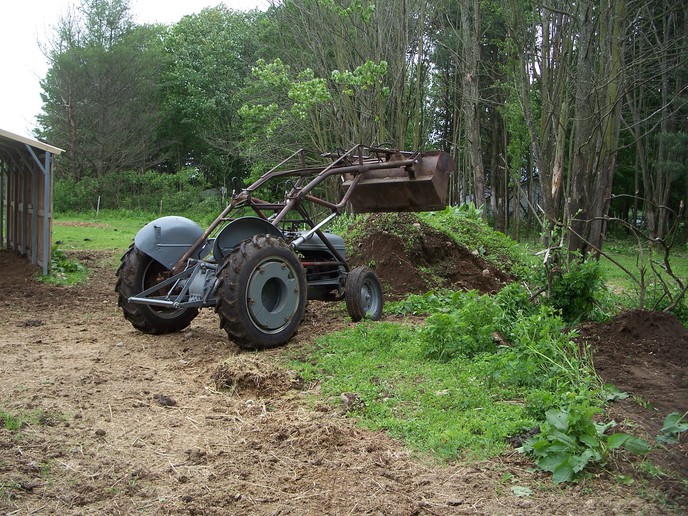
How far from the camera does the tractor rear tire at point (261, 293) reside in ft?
21.5

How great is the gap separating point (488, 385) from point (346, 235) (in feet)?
21.5

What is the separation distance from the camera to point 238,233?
7340 mm

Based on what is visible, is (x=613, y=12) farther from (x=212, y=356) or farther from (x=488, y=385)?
(x=212, y=356)

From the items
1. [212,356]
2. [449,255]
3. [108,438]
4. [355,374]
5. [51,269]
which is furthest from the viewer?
[51,269]

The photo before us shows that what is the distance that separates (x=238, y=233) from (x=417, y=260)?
13.7ft

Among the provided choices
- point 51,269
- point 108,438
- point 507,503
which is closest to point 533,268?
point 507,503

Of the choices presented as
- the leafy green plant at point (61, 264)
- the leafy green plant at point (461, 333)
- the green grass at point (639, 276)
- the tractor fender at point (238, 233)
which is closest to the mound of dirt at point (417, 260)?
the green grass at point (639, 276)

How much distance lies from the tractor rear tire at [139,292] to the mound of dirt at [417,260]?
340 centimetres

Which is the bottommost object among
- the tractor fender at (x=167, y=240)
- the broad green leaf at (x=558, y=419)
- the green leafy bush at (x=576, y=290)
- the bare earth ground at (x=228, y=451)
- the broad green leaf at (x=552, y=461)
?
the bare earth ground at (x=228, y=451)

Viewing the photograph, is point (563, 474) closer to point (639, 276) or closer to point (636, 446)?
point (636, 446)

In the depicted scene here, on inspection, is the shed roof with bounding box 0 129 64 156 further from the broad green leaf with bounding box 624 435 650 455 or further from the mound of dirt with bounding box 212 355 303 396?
the broad green leaf with bounding box 624 435 650 455

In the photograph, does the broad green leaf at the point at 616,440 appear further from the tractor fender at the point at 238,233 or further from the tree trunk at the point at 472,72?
the tree trunk at the point at 472,72

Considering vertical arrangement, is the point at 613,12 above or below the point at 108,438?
above

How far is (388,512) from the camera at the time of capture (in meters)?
3.44
